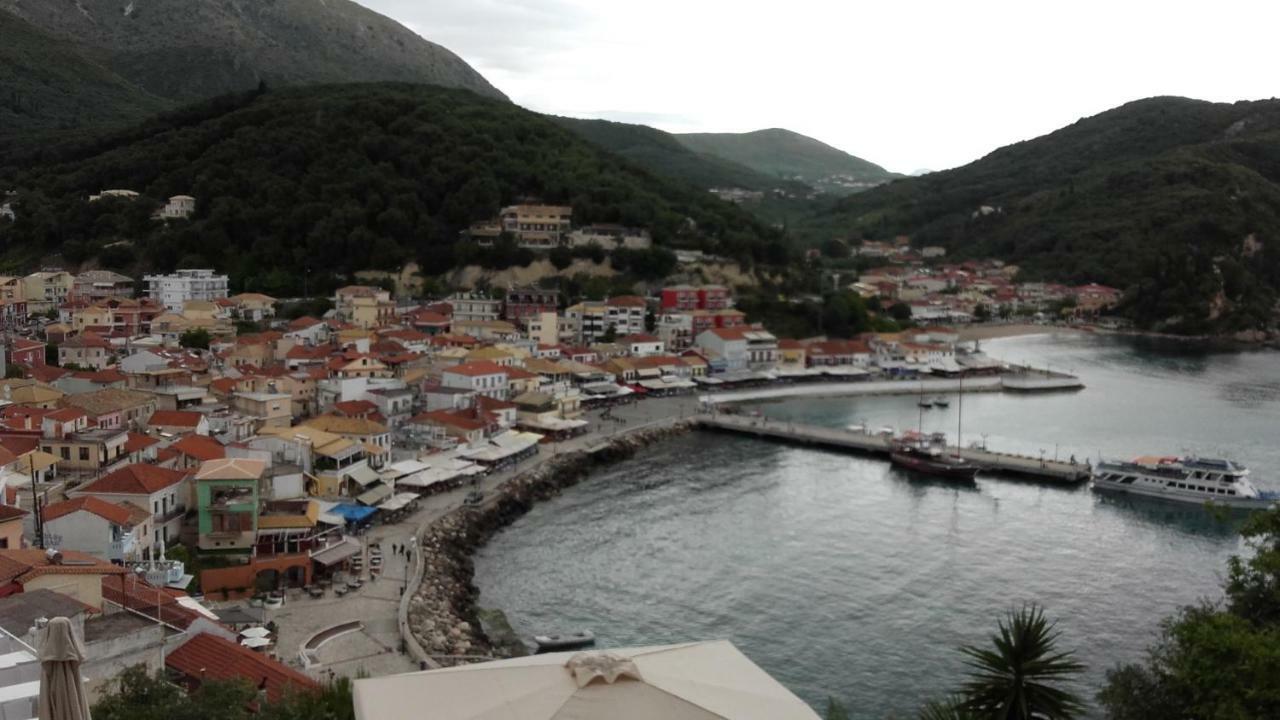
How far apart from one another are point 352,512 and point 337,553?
8.25 ft

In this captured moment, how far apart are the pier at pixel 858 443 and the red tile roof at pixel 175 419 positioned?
17.1 m

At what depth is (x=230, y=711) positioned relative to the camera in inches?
306

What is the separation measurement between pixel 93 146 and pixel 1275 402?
223 ft

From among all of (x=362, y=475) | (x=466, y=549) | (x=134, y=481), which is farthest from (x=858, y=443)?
(x=134, y=481)

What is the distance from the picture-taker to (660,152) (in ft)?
457

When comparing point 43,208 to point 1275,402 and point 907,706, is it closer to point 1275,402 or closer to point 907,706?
point 907,706

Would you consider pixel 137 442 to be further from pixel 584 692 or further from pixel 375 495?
pixel 584 692

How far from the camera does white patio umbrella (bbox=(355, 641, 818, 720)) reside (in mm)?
6586

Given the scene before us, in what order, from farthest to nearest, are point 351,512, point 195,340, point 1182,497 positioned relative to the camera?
point 195,340, point 1182,497, point 351,512

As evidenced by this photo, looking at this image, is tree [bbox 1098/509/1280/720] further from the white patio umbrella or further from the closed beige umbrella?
the closed beige umbrella

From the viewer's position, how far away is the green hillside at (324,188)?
176 feet

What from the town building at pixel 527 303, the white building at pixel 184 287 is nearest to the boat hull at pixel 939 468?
the town building at pixel 527 303

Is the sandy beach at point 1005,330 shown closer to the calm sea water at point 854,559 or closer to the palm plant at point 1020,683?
the calm sea water at point 854,559

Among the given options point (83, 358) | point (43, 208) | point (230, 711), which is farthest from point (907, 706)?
point (43, 208)
